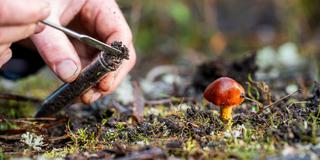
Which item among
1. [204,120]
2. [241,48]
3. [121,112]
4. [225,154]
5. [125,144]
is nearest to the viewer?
[225,154]

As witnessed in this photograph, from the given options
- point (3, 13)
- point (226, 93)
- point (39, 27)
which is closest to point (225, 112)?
point (226, 93)

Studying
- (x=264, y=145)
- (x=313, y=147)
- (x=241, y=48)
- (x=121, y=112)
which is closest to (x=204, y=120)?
(x=264, y=145)

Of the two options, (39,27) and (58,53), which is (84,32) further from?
(39,27)

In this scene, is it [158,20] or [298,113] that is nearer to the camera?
[298,113]

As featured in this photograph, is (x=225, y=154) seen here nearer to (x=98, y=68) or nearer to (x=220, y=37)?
(x=98, y=68)

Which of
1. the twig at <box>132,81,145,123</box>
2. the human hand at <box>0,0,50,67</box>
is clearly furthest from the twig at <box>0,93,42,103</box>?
the human hand at <box>0,0,50,67</box>

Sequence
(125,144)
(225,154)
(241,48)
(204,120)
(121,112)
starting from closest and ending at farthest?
(225,154) → (125,144) → (204,120) → (121,112) → (241,48)

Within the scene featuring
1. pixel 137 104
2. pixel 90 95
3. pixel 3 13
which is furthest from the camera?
pixel 137 104
